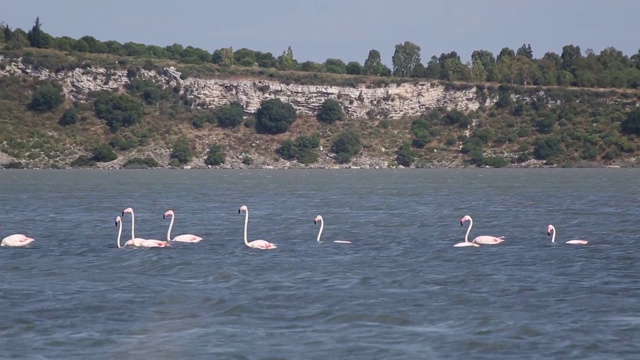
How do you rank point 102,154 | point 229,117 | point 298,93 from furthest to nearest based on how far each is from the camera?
point 298,93 < point 229,117 < point 102,154

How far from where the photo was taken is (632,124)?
123 metres

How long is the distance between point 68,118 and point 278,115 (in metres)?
22.4

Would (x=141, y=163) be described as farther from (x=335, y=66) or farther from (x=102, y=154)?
(x=335, y=66)

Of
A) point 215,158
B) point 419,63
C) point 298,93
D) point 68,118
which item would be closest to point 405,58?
point 419,63

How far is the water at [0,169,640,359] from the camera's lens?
18094 millimetres

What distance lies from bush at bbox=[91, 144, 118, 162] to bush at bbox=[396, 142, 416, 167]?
29.3 m

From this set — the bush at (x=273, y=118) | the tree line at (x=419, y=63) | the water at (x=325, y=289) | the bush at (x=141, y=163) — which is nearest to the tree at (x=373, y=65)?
the tree line at (x=419, y=63)

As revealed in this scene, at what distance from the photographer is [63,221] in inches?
1652

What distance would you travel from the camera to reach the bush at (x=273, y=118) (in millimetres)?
126381

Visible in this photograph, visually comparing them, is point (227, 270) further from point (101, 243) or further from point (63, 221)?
point (63, 221)

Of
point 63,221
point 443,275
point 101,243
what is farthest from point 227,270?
point 63,221

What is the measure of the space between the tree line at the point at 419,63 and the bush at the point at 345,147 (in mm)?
24320

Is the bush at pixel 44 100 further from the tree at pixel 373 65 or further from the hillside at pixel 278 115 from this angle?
the tree at pixel 373 65

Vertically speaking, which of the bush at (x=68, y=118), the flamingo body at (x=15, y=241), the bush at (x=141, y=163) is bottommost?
the bush at (x=141, y=163)
